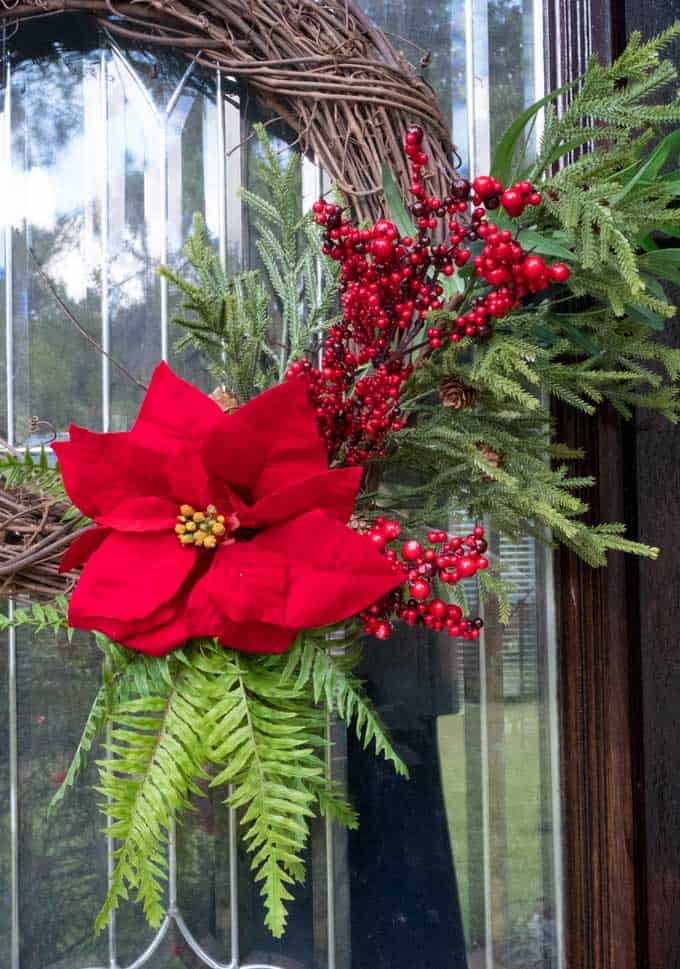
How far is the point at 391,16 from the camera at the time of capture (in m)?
0.74

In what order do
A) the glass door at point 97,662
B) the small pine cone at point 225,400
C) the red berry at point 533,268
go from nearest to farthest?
1. the red berry at point 533,268
2. the small pine cone at point 225,400
3. the glass door at point 97,662

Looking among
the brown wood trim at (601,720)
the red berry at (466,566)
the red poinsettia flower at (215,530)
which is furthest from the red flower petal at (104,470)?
the brown wood trim at (601,720)

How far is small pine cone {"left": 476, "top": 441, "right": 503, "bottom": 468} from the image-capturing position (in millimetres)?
547

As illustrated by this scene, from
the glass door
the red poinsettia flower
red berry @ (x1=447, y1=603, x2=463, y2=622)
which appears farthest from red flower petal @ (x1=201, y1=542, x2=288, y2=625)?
the glass door

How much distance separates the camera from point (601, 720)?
2.25ft

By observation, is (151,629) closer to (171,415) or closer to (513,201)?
(171,415)

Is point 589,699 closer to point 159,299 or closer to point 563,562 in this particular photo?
point 563,562

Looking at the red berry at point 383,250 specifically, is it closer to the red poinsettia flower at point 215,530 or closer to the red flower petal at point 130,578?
the red poinsettia flower at point 215,530

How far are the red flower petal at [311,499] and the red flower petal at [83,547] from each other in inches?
4.0

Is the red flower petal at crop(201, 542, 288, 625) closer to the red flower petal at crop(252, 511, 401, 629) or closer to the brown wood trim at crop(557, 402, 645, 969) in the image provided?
the red flower petal at crop(252, 511, 401, 629)

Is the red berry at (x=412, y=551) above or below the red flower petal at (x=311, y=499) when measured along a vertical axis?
below

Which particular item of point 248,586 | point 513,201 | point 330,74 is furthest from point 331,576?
point 330,74

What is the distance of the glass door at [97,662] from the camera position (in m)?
0.71

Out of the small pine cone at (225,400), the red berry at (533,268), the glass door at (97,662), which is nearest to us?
the red berry at (533,268)
